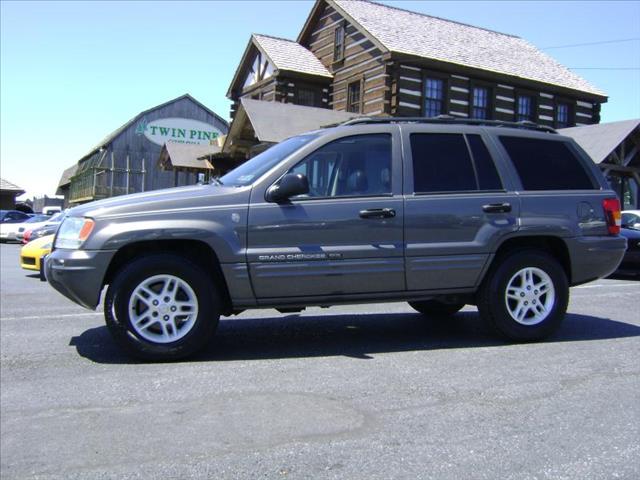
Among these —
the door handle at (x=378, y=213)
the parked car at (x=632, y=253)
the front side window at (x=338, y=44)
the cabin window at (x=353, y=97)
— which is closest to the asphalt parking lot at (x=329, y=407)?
the door handle at (x=378, y=213)

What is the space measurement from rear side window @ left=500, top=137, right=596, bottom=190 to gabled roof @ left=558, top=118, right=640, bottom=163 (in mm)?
17396

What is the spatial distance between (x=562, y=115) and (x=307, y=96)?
12.1 metres

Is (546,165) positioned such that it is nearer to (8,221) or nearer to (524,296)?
(524,296)

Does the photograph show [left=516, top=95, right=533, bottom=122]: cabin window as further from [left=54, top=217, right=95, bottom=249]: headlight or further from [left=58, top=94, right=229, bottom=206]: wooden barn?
[left=58, top=94, right=229, bottom=206]: wooden barn

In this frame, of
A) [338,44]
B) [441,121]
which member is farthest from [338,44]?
→ [441,121]

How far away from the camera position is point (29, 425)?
11.6 ft

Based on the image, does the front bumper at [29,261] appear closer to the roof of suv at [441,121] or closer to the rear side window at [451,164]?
the roof of suv at [441,121]

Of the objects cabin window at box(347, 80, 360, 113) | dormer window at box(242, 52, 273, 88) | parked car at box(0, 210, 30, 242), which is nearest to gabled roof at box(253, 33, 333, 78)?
dormer window at box(242, 52, 273, 88)

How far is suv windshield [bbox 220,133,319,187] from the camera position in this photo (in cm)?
514

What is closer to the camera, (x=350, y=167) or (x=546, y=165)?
(x=350, y=167)

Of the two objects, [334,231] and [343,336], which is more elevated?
[334,231]

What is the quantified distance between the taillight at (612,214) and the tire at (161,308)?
11.8 ft

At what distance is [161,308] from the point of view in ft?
15.7

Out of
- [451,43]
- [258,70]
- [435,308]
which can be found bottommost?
[435,308]
